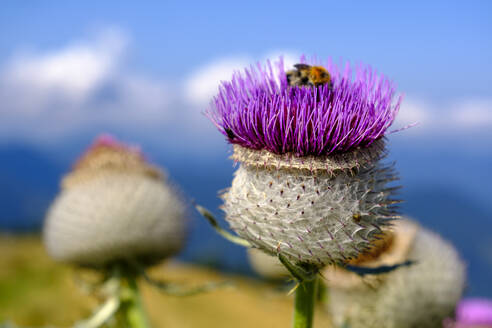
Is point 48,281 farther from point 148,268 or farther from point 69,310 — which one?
point 148,268

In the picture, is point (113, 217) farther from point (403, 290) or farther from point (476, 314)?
point (476, 314)

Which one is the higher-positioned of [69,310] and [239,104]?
[239,104]

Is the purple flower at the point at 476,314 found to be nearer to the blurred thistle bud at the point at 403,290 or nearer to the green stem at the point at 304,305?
the blurred thistle bud at the point at 403,290

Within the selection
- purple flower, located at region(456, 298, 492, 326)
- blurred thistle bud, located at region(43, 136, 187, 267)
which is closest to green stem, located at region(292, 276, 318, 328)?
blurred thistle bud, located at region(43, 136, 187, 267)

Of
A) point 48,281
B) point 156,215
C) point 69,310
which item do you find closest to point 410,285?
point 156,215

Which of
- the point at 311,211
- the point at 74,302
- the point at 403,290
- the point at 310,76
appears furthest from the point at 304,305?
the point at 74,302

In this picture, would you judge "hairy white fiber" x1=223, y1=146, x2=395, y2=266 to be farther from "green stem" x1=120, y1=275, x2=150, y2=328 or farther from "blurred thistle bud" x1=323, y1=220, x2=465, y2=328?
"green stem" x1=120, y1=275, x2=150, y2=328

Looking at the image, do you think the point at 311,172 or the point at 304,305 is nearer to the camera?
the point at 311,172

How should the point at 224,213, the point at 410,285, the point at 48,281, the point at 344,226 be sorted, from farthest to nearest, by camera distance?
the point at 48,281, the point at 410,285, the point at 224,213, the point at 344,226
